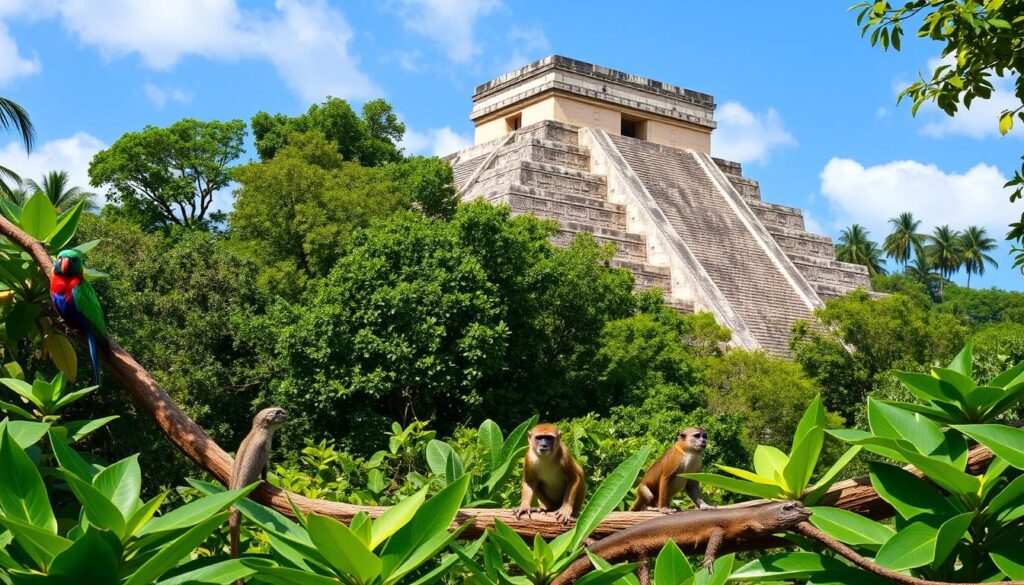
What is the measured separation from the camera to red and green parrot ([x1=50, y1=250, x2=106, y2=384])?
2229 millimetres

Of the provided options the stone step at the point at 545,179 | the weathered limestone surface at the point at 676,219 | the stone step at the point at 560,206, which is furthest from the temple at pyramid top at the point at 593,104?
the stone step at the point at 560,206

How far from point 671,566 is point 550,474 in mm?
1458

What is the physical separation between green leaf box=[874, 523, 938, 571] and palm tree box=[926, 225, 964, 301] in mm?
59013

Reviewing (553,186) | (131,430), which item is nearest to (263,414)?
(131,430)

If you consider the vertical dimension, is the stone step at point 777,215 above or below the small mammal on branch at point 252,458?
above

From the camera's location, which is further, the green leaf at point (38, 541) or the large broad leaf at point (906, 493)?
the large broad leaf at point (906, 493)

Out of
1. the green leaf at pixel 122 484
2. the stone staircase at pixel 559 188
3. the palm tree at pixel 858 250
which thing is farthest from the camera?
the palm tree at pixel 858 250

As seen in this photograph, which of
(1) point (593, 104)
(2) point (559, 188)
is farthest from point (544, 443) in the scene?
(1) point (593, 104)

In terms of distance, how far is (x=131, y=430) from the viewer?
13094 mm

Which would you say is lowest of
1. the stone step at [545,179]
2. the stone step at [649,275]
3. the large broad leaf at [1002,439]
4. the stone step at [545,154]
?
the large broad leaf at [1002,439]

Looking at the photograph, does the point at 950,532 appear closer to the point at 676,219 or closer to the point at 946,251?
the point at 676,219

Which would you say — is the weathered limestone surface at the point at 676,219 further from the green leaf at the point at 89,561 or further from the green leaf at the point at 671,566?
the green leaf at the point at 89,561

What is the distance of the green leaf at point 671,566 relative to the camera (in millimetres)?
1303

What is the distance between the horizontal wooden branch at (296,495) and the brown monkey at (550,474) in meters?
0.90
